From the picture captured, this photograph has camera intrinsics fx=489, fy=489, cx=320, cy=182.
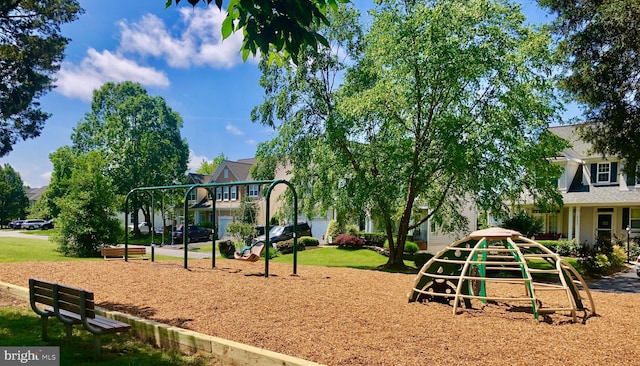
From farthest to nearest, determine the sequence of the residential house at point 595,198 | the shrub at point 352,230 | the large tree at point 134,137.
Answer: the large tree at point 134,137, the shrub at point 352,230, the residential house at point 595,198

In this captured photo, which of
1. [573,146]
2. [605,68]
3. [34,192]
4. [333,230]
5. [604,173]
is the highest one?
[605,68]

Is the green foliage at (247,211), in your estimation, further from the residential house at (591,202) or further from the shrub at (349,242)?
the residential house at (591,202)

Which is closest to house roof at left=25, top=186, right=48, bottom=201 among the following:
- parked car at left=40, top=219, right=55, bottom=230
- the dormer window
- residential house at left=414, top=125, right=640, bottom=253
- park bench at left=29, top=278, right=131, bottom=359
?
parked car at left=40, top=219, right=55, bottom=230

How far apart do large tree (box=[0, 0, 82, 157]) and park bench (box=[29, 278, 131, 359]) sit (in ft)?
65.7

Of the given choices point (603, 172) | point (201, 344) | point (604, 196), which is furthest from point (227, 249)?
point (603, 172)

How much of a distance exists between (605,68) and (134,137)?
4309 cm

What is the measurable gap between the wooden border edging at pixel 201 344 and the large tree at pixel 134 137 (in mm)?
41292

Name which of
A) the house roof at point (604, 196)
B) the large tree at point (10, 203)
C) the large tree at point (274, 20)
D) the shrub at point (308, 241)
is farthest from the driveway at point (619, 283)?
the large tree at point (10, 203)

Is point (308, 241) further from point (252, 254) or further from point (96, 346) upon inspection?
point (96, 346)

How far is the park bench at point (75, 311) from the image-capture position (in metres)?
6.32

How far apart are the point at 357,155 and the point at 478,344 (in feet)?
46.2

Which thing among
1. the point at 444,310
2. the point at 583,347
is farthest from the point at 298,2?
the point at 444,310

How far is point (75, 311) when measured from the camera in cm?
654

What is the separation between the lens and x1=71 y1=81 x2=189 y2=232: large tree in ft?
157
